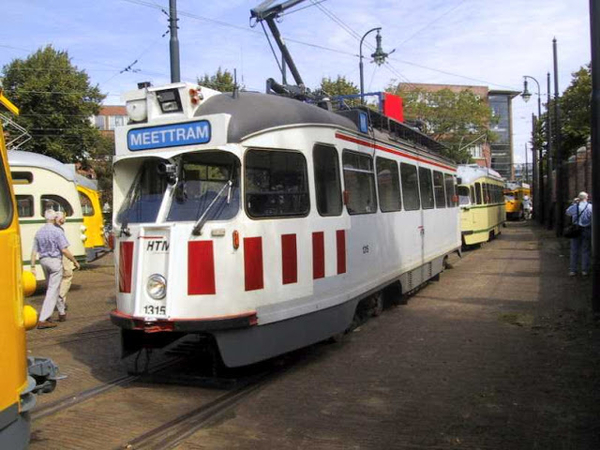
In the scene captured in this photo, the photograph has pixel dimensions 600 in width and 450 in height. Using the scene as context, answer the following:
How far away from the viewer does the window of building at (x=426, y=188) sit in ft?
36.6

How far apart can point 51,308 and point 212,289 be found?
4.95 metres

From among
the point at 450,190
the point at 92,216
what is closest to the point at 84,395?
the point at 450,190

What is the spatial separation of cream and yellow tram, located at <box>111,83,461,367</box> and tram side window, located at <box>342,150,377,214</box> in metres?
0.08

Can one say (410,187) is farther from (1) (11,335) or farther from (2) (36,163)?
(2) (36,163)

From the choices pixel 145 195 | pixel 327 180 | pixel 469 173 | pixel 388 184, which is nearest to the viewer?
pixel 145 195

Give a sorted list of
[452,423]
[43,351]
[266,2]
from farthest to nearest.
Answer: [266,2] < [43,351] < [452,423]

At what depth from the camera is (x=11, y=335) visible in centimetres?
312

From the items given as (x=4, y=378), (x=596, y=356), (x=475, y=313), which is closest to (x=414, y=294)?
(x=475, y=313)

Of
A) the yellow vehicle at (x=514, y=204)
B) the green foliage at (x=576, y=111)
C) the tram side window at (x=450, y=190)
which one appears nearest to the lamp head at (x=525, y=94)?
the green foliage at (x=576, y=111)

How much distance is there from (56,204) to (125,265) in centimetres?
920

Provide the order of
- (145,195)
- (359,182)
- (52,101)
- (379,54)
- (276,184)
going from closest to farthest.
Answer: (276,184), (145,195), (359,182), (379,54), (52,101)

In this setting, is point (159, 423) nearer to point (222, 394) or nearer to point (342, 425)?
point (222, 394)

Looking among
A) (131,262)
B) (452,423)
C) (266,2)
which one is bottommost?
(452,423)

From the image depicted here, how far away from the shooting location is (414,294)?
37.7 feet
